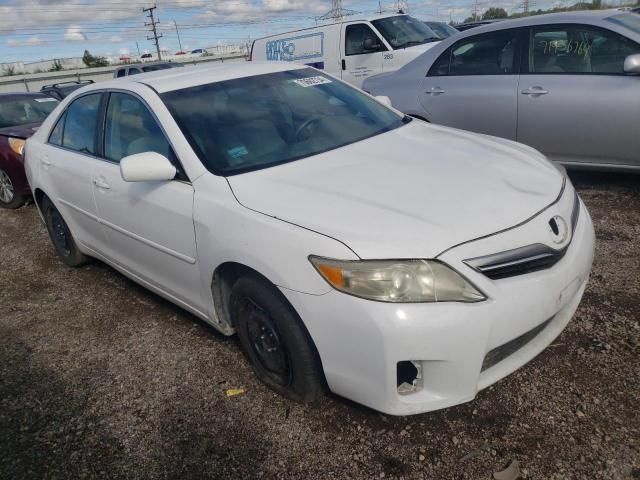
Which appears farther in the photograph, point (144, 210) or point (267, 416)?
point (144, 210)

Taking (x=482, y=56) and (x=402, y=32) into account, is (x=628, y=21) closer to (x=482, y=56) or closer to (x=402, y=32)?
(x=482, y=56)

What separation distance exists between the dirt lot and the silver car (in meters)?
1.48

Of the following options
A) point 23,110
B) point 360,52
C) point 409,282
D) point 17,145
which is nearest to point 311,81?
point 409,282

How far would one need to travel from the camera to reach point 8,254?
5.06 m

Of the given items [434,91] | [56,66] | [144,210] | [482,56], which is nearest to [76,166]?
[144,210]

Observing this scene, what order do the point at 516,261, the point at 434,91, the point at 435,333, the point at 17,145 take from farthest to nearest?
the point at 17,145
the point at 434,91
the point at 516,261
the point at 435,333

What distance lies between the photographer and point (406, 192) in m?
2.24

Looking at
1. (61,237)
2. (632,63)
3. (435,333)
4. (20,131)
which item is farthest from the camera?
(20,131)

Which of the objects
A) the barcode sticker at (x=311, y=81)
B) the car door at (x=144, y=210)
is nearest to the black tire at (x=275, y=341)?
the car door at (x=144, y=210)

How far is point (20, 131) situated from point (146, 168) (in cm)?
474

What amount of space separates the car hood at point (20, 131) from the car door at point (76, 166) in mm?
2512

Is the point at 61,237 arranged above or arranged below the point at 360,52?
below

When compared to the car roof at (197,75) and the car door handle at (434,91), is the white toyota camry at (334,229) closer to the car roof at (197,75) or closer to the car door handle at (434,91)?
the car roof at (197,75)

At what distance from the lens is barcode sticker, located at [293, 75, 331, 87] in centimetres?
334
